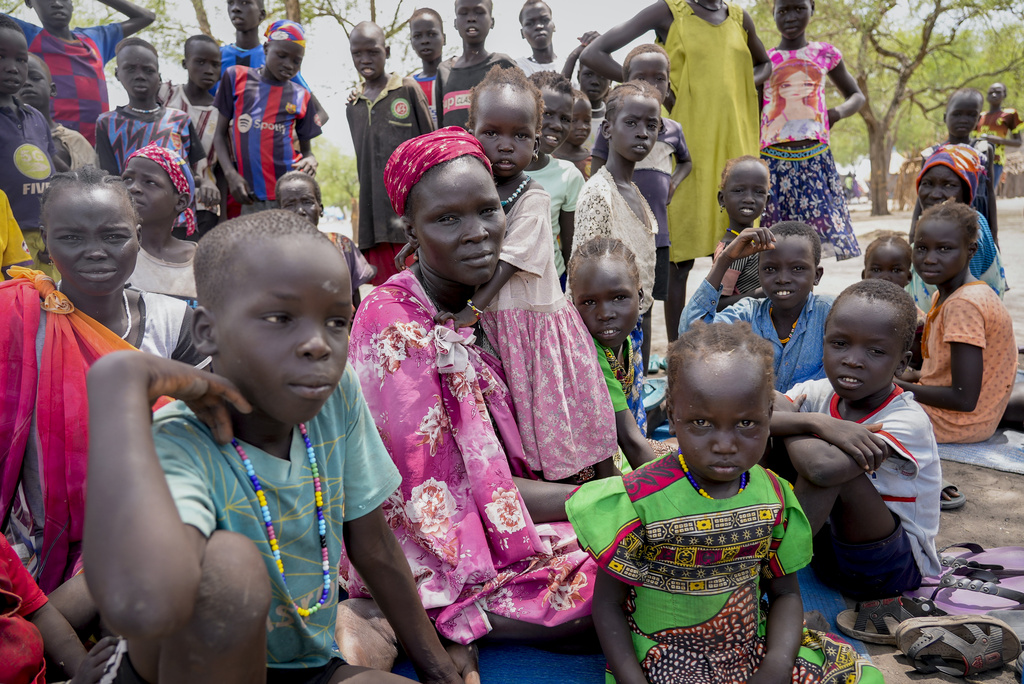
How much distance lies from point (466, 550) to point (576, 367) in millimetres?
783

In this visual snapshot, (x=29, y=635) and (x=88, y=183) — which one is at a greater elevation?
(x=88, y=183)

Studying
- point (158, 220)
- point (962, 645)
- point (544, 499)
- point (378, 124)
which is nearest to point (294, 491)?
point (544, 499)

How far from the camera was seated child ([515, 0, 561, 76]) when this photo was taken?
21.1 ft

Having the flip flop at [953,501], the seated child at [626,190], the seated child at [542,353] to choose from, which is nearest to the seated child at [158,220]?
the seated child at [542,353]

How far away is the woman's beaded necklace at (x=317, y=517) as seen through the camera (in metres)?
1.51

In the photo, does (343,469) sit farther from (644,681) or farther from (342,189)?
(342,189)

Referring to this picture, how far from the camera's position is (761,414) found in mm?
1905

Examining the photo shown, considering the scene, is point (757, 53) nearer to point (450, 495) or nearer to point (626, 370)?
point (626, 370)

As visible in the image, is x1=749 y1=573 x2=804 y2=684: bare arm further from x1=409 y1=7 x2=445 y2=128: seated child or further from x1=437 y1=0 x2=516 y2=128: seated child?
x1=409 y1=7 x2=445 y2=128: seated child

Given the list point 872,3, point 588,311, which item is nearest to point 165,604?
point 588,311

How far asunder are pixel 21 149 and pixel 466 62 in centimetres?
299

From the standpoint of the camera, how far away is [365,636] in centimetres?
209

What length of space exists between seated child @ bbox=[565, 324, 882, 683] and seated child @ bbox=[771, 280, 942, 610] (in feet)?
1.60

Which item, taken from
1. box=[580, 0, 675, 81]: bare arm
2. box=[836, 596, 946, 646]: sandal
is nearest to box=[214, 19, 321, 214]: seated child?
box=[580, 0, 675, 81]: bare arm
